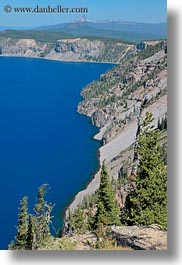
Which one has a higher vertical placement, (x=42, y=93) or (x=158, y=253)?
(x=42, y=93)

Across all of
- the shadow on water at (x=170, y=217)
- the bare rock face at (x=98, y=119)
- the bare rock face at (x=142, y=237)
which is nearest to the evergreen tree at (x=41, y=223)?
the shadow on water at (x=170, y=217)

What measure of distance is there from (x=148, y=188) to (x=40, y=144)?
15.7 m

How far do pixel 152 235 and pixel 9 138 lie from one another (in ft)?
54.7

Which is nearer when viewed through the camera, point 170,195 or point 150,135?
point 170,195

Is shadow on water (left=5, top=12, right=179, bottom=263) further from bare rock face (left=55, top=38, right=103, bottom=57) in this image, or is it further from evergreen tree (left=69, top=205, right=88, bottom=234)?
bare rock face (left=55, top=38, right=103, bottom=57)

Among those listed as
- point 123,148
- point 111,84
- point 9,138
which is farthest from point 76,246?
point 111,84

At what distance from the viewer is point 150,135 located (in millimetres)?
5863

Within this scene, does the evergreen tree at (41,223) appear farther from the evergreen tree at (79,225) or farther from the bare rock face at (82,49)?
the bare rock face at (82,49)

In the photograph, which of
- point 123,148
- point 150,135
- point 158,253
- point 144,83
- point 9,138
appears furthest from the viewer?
point 144,83

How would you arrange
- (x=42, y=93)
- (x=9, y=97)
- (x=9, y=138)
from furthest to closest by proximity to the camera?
(x=42, y=93)
(x=9, y=97)
(x=9, y=138)

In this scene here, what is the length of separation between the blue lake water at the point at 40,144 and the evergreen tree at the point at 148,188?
19.7ft

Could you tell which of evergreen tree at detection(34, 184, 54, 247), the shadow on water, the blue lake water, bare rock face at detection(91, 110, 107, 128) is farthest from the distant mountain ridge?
bare rock face at detection(91, 110, 107, 128)

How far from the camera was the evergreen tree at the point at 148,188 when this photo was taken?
5.15 m

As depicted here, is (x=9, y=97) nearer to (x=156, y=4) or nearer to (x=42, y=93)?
(x=42, y=93)
